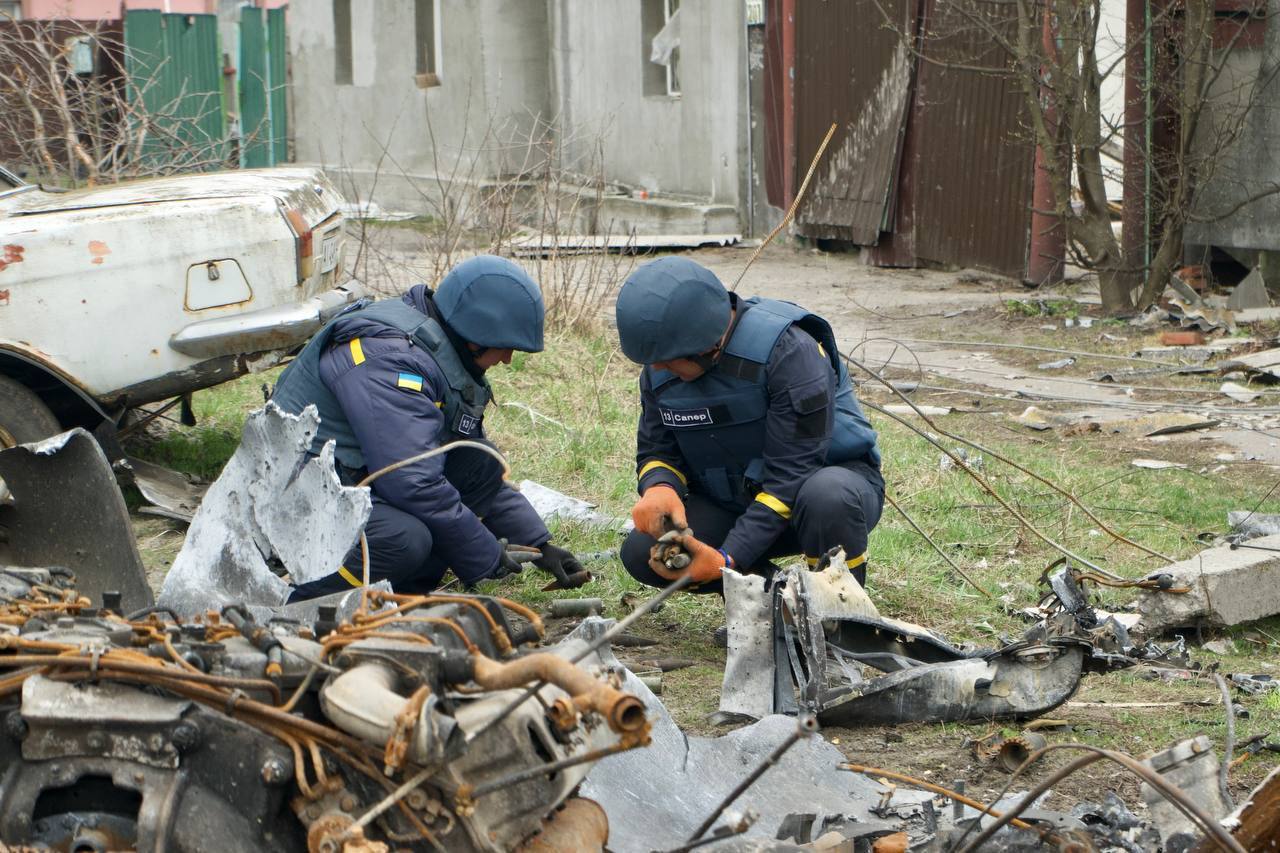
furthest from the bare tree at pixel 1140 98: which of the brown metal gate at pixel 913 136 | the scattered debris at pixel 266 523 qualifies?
the scattered debris at pixel 266 523

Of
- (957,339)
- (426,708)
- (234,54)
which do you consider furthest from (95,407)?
(234,54)

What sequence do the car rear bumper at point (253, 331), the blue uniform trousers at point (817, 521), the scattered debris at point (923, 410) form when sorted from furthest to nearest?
the scattered debris at point (923, 410) < the car rear bumper at point (253, 331) < the blue uniform trousers at point (817, 521)

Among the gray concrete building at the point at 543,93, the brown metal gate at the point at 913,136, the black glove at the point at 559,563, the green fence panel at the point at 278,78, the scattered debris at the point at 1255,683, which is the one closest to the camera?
the scattered debris at the point at 1255,683

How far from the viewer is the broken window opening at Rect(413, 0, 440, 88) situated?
59.4ft

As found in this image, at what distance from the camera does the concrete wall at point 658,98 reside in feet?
49.5

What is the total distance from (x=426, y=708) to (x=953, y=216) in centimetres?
1157

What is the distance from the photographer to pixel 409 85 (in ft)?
59.1

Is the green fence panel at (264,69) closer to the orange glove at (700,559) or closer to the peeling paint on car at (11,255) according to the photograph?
the peeling paint on car at (11,255)

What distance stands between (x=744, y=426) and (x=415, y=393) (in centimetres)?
105

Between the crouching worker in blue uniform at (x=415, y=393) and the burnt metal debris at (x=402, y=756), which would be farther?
the crouching worker in blue uniform at (x=415, y=393)

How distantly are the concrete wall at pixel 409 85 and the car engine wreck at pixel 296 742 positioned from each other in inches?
594

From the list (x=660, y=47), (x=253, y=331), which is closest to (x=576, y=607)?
(x=253, y=331)

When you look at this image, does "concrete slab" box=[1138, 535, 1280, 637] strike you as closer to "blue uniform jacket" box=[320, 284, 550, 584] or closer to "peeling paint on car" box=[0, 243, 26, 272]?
"blue uniform jacket" box=[320, 284, 550, 584]

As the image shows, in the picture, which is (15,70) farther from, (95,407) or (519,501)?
(519,501)
